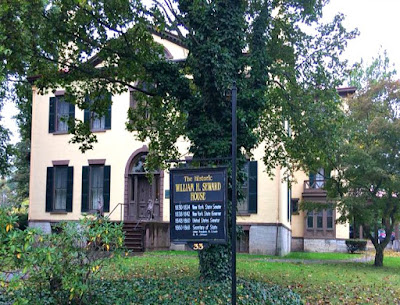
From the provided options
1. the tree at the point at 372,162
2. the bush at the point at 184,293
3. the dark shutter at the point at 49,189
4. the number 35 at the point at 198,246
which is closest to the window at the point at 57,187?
the dark shutter at the point at 49,189

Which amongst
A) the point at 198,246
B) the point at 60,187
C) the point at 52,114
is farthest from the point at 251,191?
the point at 198,246

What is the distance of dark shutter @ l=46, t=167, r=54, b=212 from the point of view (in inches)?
964

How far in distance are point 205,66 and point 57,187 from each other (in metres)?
16.4

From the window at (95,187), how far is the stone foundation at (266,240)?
282 inches

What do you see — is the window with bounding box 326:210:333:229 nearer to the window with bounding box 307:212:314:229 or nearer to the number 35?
the window with bounding box 307:212:314:229

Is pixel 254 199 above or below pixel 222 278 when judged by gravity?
above

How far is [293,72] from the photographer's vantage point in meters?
12.6

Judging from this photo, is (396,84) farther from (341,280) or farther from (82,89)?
(82,89)

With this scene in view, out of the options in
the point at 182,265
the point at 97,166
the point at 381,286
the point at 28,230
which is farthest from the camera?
the point at 97,166

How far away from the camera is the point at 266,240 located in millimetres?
21188

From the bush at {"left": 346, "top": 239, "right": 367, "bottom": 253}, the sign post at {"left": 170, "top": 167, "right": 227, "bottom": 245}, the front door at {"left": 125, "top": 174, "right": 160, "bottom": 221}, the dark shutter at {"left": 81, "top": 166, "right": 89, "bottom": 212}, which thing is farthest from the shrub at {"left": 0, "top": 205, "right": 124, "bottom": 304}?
the bush at {"left": 346, "top": 239, "right": 367, "bottom": 253}

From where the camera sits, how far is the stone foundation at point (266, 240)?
2112cm

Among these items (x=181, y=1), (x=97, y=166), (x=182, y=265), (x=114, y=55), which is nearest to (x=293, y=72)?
(x=181, y=1)

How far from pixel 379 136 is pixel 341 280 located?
6142mm
